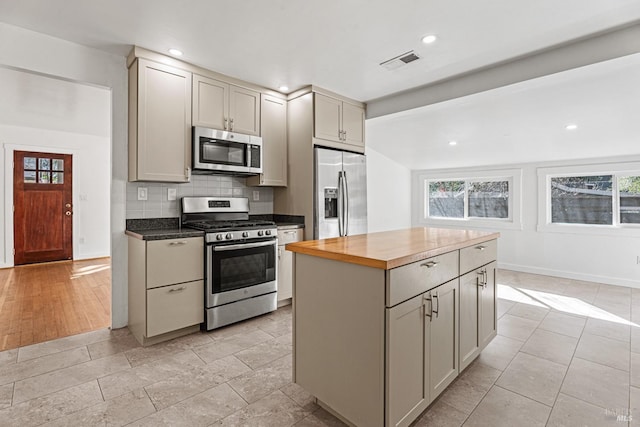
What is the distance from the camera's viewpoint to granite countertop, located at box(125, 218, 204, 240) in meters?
2.64

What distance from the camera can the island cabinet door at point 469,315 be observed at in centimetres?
204

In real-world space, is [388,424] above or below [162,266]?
below

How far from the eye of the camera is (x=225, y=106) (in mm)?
3330

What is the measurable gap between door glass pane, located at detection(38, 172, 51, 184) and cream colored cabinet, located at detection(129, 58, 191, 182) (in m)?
4.36

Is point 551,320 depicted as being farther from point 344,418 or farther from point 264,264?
point 264,264

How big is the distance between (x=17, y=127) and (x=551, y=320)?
26.8 feet

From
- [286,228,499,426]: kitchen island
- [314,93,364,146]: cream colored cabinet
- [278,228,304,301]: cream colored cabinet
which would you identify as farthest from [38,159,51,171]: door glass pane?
[286,228,499,426]: kitchen island

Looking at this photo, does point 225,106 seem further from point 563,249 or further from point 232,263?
point 563,249

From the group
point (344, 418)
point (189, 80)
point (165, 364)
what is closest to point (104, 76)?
point (189, 80)

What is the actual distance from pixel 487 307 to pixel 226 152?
8.94 feet

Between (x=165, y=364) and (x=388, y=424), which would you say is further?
(x=165, y=364)

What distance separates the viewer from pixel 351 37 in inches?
101

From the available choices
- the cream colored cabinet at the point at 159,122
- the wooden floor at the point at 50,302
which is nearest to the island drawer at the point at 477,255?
the cream colored cabinet at the point at 159,122

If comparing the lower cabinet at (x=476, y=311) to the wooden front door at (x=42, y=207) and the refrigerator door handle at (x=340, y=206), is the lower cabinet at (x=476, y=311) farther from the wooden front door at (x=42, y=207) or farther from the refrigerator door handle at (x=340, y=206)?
the wooden front door at (x=42, y=207)
